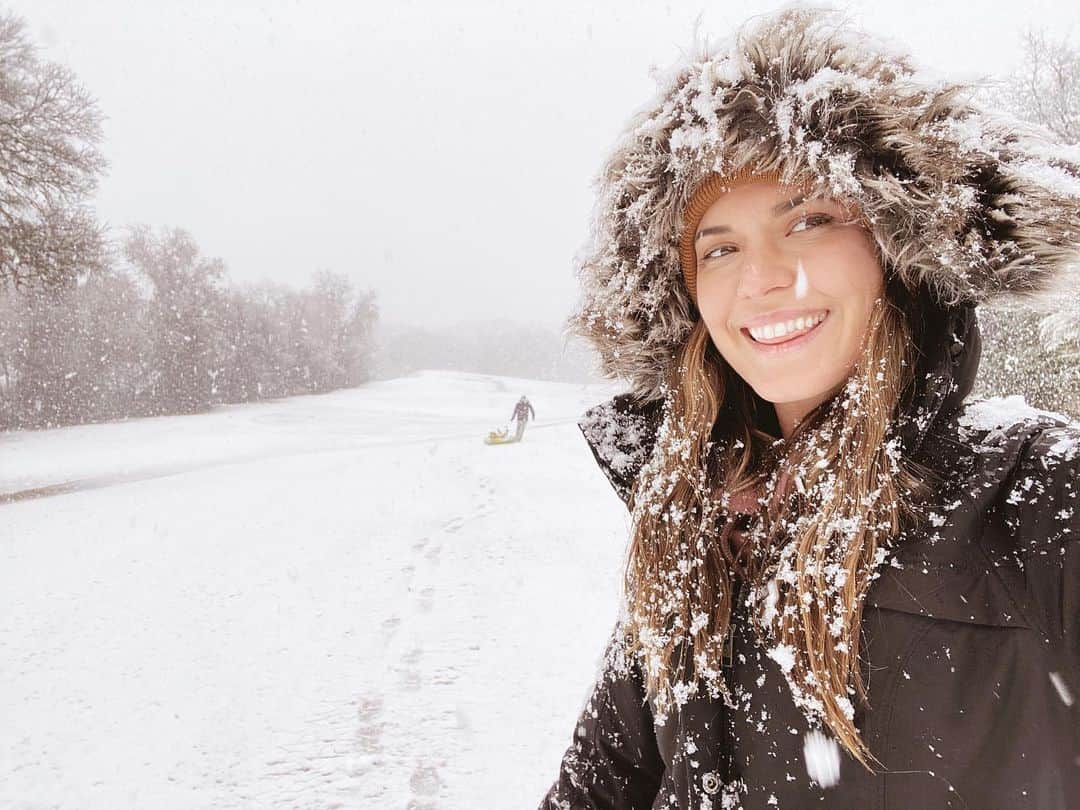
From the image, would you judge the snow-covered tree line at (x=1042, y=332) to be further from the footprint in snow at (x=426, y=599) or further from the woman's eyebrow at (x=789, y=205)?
the woman's eyebrow at (x=789, y=205)

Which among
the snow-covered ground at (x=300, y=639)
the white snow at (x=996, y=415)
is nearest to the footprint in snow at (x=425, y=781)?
the snow-covered ground at (x=300, y=639)

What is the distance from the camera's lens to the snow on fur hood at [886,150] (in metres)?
1.22

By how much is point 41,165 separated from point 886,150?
1822 centimetres

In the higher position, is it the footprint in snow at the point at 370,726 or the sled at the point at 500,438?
the footprint in snow at the point at 370,726

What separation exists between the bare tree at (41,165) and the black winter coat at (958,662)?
17.9m

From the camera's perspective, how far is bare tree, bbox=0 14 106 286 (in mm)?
13609

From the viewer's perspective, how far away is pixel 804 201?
1350 mm

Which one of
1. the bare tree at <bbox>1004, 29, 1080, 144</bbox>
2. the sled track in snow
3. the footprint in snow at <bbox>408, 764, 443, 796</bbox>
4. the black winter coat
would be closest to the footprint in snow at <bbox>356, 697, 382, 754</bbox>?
the footprint in snow at <bbox>408, 764, 443, 796</bbox>

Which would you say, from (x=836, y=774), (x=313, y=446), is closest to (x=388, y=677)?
(x=836, y=774)

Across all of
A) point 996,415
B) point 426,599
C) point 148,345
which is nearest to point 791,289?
point 996,415

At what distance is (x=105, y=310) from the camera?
3331 cm

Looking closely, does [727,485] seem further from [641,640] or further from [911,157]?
[911,157]

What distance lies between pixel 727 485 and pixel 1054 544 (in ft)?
2.24

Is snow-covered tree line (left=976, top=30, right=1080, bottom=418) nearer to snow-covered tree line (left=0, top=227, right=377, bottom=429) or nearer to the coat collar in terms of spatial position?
the coat collar
